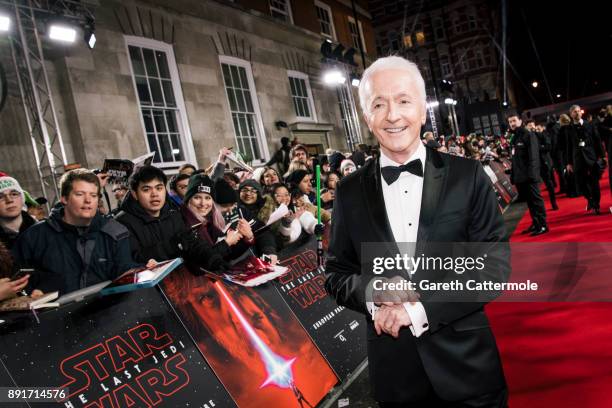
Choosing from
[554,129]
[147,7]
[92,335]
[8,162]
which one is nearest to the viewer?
[92,335]

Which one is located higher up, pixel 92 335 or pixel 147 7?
pixel 147 7

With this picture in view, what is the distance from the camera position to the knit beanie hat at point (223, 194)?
15.0ft

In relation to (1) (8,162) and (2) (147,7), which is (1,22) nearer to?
(1) (8,162)

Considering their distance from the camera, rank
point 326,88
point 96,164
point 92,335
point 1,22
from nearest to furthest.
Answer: point 92,335 → point 1,22 → point 96,164 → point 326,88

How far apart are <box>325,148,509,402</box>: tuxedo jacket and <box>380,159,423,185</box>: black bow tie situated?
0.12ft

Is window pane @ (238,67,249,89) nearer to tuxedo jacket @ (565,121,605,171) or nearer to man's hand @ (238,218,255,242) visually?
tuxedo jacket @ (565,121,605,171)

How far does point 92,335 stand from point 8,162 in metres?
7.07

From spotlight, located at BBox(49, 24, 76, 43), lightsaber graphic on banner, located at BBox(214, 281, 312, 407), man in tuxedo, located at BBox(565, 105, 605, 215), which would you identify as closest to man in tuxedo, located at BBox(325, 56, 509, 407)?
lightsaber graphic on banner, located at BBox(214, 281, 312, 407)

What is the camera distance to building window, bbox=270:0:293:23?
1576cm

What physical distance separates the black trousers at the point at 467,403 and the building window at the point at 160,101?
9.57 meters

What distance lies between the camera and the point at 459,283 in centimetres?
149

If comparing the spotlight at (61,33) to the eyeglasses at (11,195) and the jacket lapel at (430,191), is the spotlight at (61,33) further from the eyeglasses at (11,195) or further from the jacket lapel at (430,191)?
the jacket lapel at (430,191)

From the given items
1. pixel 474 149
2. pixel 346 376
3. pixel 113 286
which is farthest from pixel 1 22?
pixel 474 149

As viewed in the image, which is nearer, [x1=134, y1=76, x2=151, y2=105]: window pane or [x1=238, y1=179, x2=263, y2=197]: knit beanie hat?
[x1=238, y1=179, x2=263, y2=197]: knit beanie hat
